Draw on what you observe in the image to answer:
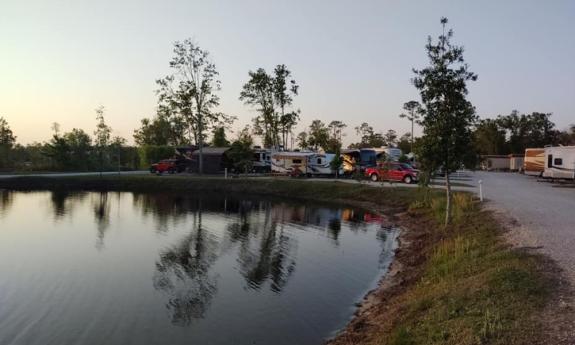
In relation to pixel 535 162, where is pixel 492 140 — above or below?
above

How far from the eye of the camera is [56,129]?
72.6 meters

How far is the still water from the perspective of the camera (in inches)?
388

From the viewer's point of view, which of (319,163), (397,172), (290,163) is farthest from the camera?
(290,163)

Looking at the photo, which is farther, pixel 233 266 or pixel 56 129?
pixel 56 129

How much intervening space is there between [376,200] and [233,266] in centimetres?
1795

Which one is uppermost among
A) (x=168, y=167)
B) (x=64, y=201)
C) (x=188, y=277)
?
(x=168, y=167)

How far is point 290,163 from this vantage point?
147ft

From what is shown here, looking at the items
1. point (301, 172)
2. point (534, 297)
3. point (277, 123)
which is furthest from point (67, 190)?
point (534, 297)

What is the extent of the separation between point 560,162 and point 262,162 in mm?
27261

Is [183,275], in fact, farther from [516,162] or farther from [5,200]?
[516,162]

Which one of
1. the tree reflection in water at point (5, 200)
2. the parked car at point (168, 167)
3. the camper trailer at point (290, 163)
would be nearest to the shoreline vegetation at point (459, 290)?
the camper trailer at point (290, 163)

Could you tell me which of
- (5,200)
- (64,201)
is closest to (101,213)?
(64,201)

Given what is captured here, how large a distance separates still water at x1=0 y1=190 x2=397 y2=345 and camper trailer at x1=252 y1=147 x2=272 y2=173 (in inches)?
889

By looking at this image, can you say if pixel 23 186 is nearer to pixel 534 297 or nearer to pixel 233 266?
pixel 233 266
